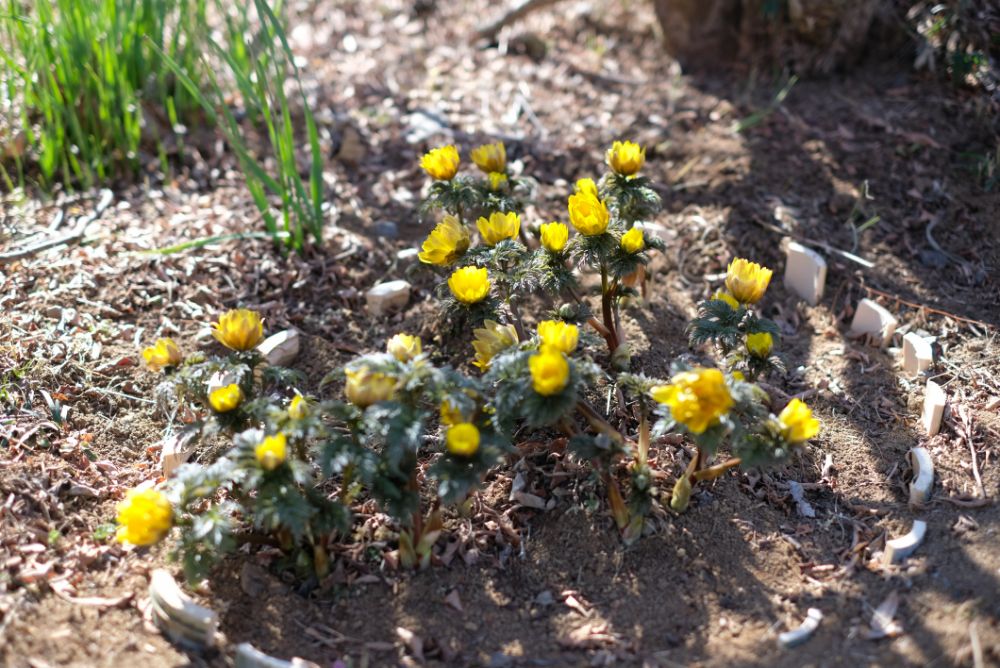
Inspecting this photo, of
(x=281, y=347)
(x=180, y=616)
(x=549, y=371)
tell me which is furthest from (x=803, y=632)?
(x=281, y=347)

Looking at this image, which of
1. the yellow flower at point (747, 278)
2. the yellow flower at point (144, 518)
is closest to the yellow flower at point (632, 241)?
the yellow flower at point (747, 278)

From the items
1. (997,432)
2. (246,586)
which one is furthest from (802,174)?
(246,586)

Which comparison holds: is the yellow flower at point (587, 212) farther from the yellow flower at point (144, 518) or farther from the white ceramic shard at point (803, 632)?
the yellow flower at point (144, 518)

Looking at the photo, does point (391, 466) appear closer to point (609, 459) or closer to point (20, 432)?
point (609, 459)

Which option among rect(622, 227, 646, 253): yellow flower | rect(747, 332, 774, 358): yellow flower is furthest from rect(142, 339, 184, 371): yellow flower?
rect(747, 332, 774, 358): yellow flower

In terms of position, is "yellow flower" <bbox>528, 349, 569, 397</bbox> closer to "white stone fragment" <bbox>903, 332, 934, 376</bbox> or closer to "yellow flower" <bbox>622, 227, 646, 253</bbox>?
"yellow flower" <bbox>622, 227, 646, 253</bbox>

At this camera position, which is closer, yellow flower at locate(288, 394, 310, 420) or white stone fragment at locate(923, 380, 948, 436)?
yellow flower at locate(288, 394, 310, 420)
